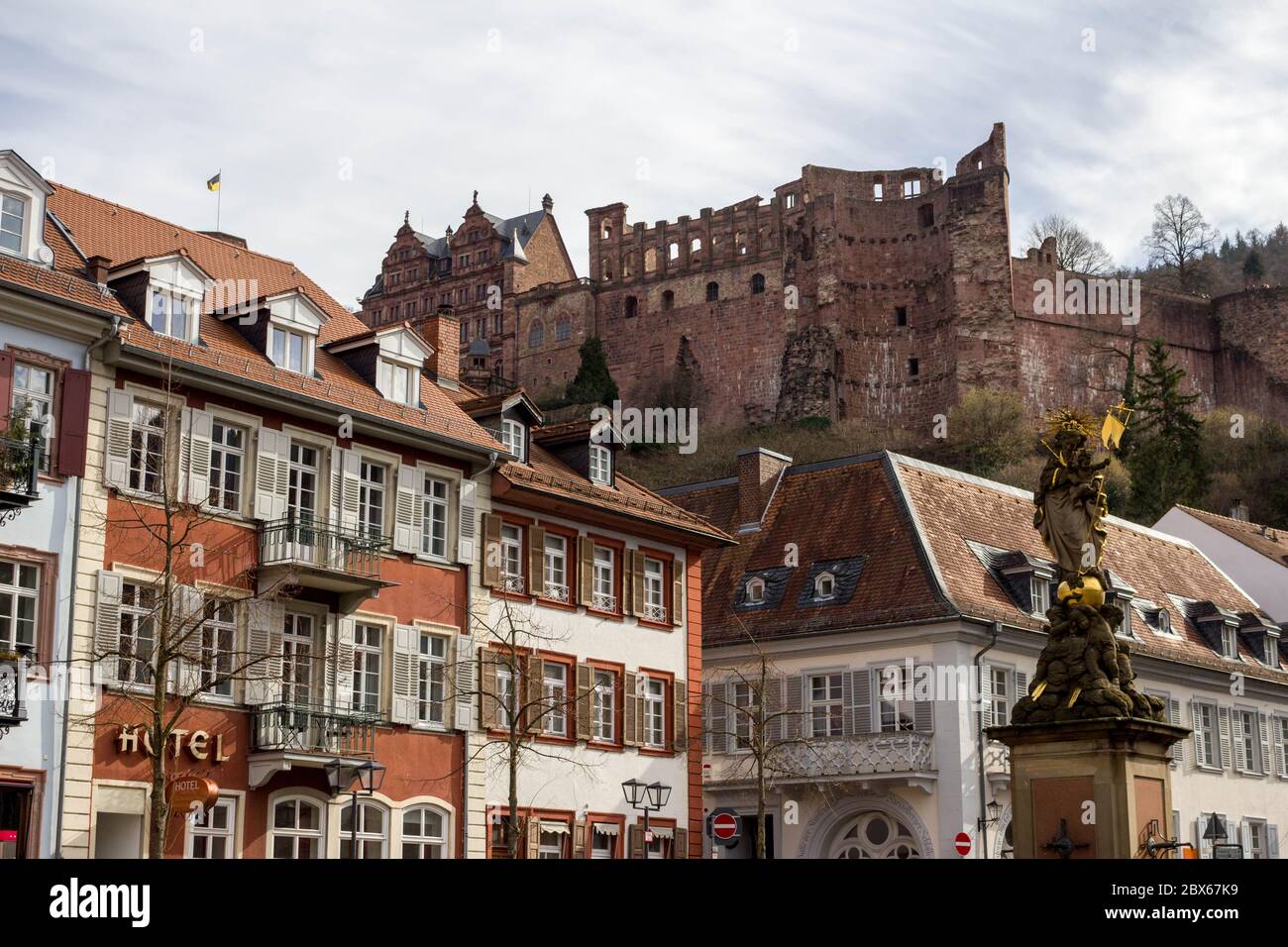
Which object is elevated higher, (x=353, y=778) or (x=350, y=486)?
(x=350, y=486)

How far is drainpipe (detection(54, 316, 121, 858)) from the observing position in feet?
78.4

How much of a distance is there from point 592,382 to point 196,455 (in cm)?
6908

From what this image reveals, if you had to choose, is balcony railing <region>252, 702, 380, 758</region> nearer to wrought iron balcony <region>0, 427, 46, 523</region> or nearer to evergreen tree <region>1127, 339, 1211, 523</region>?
wrought iron balcony <region>0, 427, 46, 523</region>

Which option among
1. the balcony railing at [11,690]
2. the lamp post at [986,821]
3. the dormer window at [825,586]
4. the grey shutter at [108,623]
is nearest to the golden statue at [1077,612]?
the balcony railing at [11,690]

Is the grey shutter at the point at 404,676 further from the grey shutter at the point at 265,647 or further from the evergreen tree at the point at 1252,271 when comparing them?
the evergreen tree at the point at 1252,271

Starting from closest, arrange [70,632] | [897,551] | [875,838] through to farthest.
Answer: [70,632], [875,838], [897,551]

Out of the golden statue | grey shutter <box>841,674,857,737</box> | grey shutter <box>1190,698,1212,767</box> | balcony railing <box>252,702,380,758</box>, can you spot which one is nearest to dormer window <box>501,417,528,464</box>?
balcony railing <box>252,702,380,758</box>

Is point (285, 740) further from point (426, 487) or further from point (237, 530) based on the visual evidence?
point (426, 487)

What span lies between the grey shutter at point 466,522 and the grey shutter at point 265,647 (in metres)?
4.21

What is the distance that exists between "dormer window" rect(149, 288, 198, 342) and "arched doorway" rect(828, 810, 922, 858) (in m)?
17.1

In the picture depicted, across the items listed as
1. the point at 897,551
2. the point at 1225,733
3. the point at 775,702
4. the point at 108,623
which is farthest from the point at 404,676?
the point at 1225,733

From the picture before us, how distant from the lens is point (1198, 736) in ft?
141

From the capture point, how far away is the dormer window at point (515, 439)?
33.1 meters

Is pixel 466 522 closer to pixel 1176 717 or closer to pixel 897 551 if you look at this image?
pixel 897 551
